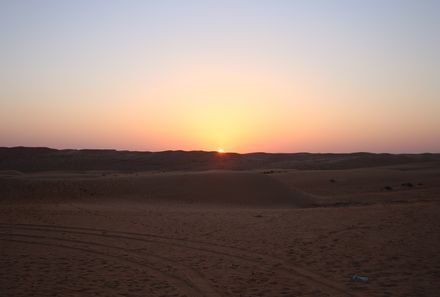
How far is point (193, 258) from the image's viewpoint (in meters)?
11.5

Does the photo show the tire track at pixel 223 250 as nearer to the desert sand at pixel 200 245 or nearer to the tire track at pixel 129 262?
the desert sand at pixel 200 245

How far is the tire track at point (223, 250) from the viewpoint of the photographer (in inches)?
358

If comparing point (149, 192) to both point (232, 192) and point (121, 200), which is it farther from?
point (232, 192)

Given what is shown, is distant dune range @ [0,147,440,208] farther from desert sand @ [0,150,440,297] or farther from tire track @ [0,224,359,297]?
tire track @ [0,224,359,297]

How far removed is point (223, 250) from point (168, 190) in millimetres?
16041

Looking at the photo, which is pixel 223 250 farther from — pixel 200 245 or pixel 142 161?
pixel 142 161

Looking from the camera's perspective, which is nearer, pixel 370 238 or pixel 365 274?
pixel 365 274

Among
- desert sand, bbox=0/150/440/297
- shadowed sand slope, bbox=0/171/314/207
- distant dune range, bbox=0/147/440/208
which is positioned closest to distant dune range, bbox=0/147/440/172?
distant dune range, bbox=0/147/440/208

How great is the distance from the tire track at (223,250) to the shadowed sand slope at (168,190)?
31.1 ft

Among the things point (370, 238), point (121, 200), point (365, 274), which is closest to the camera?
point (365, 274)

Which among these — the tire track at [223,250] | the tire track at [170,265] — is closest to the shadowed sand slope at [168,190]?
the tire track at [223,250]

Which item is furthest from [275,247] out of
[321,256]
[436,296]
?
[436,296]

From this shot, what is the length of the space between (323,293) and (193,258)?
403 centimetres

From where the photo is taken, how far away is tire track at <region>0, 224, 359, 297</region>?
910cm
